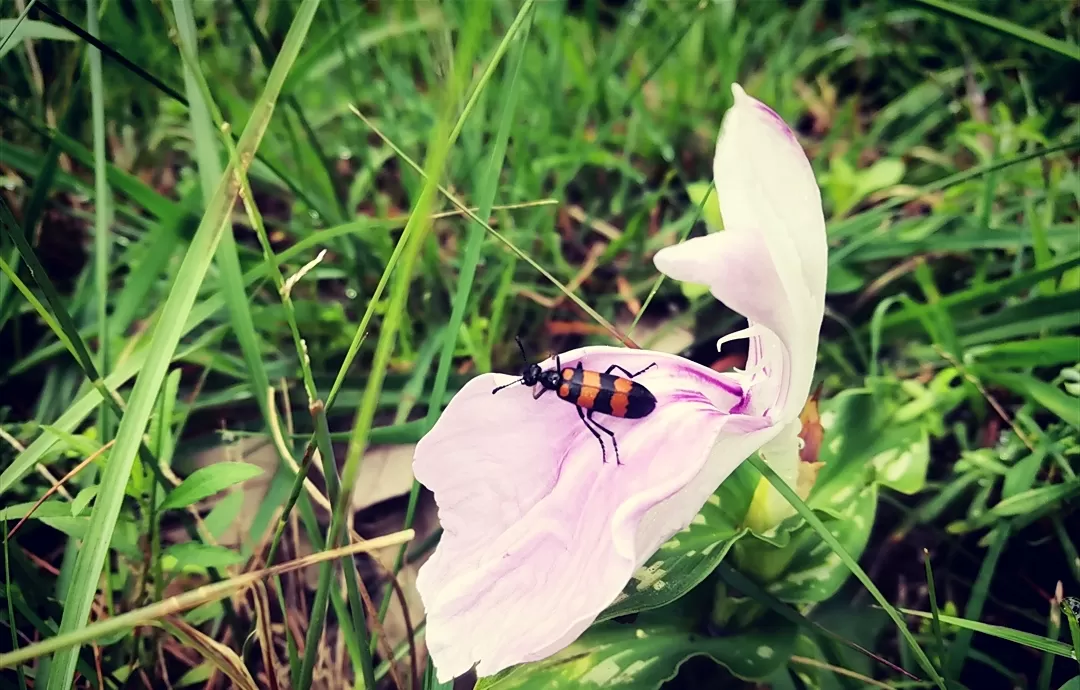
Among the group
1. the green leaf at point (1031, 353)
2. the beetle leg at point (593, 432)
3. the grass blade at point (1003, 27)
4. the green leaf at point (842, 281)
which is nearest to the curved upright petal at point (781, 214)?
the beetle leg at point (593, 432)

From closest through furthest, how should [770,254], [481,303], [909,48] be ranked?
[770,254], [481,303], [909,48]

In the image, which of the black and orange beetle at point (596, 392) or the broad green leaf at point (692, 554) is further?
the broad green leaf at point (692, 554)

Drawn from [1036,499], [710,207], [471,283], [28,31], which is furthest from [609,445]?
[28,31]

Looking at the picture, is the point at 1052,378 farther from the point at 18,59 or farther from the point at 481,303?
the point at 18,59

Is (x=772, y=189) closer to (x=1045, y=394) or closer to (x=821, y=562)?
(x=821, y=562)

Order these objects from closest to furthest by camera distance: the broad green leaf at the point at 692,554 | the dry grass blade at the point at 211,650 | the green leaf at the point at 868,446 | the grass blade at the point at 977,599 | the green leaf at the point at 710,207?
the dry grass blade at the point at 211,650 → the broad green leaf at the point at 692,554 → the grass blade at the point at 977,599 → the green leaf at the point at 868,446 → the green leaf at the point at 710,207

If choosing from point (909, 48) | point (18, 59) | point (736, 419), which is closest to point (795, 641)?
point (736, 419)

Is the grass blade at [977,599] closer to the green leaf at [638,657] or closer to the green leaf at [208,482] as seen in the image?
the green leaf at [638,657]
